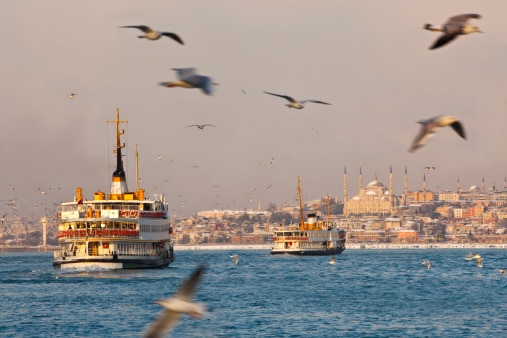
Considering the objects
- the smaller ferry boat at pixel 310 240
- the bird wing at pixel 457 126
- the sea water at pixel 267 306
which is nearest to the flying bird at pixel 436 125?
the bird wing at pixel 457 126

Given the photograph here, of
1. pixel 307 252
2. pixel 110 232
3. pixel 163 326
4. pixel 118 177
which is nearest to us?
pixel 163 326

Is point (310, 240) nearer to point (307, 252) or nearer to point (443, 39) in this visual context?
point (307, 252)

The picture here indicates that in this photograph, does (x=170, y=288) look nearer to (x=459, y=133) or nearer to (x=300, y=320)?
(x=300, y=320)

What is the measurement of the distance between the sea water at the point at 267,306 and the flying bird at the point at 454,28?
2517 cm

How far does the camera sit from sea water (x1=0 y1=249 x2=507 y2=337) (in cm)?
4003

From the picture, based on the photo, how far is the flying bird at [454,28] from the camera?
44.9 feet

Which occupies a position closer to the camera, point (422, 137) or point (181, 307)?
point (181, 307)

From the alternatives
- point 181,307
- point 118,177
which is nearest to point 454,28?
point 181,307

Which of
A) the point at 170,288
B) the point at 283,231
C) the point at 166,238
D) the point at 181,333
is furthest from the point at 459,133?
the point at 283,231

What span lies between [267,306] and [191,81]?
36322 mm

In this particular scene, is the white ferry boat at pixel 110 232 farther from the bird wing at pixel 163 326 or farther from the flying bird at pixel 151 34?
the bird wing at pixel 163 326

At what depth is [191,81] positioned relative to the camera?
15.3m

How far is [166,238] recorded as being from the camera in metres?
88.3

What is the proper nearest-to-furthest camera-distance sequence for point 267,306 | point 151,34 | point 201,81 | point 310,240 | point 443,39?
point 443,39 → point 201,81 → point 151,34 → point 267,306 → point 310,240
